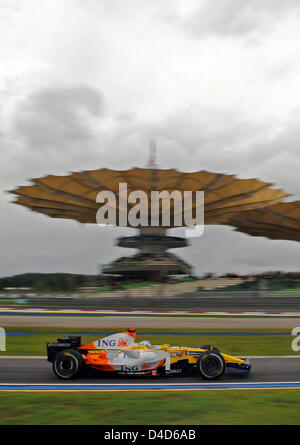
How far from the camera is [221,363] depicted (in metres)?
8.78

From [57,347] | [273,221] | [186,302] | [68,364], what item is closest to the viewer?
[68,364]

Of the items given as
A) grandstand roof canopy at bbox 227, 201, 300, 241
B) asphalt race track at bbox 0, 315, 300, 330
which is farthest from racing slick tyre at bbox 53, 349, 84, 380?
grandstand roof canopy at bbox 227, 201, 300, 241

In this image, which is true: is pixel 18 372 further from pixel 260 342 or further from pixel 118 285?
pixel 118 285

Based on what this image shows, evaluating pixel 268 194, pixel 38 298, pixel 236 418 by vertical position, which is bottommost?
pixel 236 418

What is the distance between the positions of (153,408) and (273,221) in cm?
3889

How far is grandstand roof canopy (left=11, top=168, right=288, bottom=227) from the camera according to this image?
34938 mm

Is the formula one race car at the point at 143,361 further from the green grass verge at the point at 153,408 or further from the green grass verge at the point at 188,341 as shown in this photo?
the green grass verge at the point at 188,341

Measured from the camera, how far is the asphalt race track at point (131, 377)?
891 cm

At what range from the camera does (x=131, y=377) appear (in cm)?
905

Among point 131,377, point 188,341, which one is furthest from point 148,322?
point 131,377

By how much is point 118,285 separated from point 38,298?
7.18 metres

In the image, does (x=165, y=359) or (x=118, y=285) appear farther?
(x=118, y=285)

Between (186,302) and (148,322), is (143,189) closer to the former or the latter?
(186,302)

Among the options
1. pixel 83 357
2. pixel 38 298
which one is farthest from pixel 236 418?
pixel 38 298
